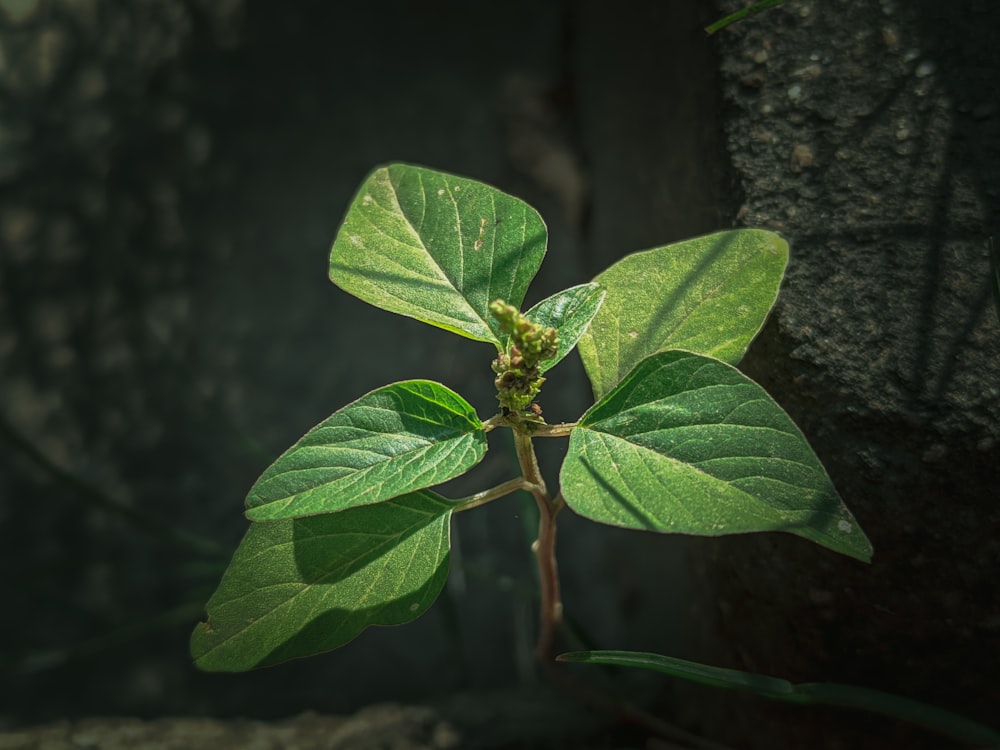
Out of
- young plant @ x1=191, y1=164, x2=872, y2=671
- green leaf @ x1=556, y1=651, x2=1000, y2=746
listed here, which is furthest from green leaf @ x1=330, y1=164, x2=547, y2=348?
green leaf @ x1=556, y1=651, x2=1000, y2=746

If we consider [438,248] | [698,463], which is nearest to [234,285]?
[438,248]

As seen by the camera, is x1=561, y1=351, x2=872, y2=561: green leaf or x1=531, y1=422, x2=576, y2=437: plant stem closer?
x1=561, y1=351, x2=872, y2=561: green leaf

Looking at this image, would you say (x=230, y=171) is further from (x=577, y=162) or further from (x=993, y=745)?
(x=993, y=745)

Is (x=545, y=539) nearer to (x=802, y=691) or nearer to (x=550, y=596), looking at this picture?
(x=550, y=596)

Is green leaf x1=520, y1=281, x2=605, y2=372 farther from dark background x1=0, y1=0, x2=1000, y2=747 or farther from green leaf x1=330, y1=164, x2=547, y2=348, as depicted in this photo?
dark background x1=0, y1=0, x2=1000, y2=747

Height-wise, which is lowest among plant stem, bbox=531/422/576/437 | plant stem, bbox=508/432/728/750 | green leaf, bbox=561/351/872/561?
plant stem, bbox=508/432/728/750

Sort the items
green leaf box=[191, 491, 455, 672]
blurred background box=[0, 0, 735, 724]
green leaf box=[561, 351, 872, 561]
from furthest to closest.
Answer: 1. blurred background box=[0, 0, 735, 724]
2. green leaf box=[191, 491, 455, 672]
3. green leaf box=[561, 351, 872, 561]
